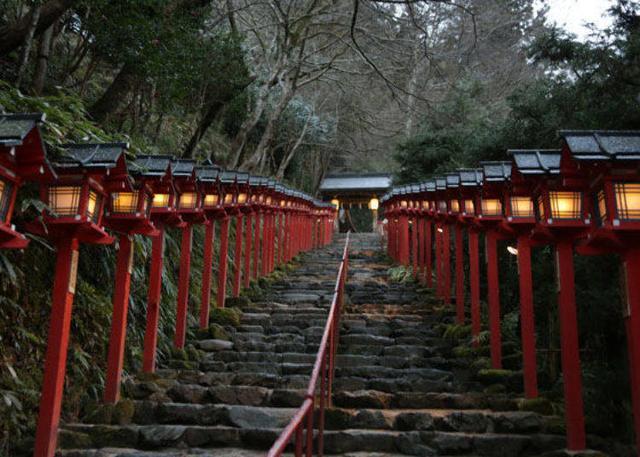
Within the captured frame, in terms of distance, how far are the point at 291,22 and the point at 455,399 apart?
11613 millimetres

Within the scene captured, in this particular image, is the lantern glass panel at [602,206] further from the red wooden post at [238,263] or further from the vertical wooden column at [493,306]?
the red wooden post at [238,263]

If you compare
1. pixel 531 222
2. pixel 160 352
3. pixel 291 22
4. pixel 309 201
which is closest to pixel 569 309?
pixel 531 222

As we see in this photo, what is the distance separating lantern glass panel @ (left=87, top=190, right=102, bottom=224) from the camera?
5.55 meters

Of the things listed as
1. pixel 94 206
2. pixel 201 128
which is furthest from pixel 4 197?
pixel 201 128

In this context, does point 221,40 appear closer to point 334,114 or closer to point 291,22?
point 291,22

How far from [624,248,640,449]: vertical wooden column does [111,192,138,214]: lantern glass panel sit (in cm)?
572

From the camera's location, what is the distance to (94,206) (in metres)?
5.71

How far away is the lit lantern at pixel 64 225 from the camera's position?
5.29 m

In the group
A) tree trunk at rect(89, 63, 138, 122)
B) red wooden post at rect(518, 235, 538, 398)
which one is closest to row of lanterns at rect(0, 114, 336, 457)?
tree trunk at rect(89, 63, 138, 122)

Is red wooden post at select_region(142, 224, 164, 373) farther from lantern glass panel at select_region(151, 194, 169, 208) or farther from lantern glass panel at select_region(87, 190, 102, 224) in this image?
lantern glass panel at select_region(87, 190, 102, 224)

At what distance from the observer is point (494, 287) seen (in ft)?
29.2

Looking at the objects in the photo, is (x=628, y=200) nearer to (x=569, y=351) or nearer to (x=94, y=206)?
(x=569, y=351)

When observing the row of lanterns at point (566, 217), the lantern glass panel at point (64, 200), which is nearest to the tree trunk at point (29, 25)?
the lantern glass panel at point (64, 200)

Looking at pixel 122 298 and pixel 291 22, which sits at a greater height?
pixel 291 22
